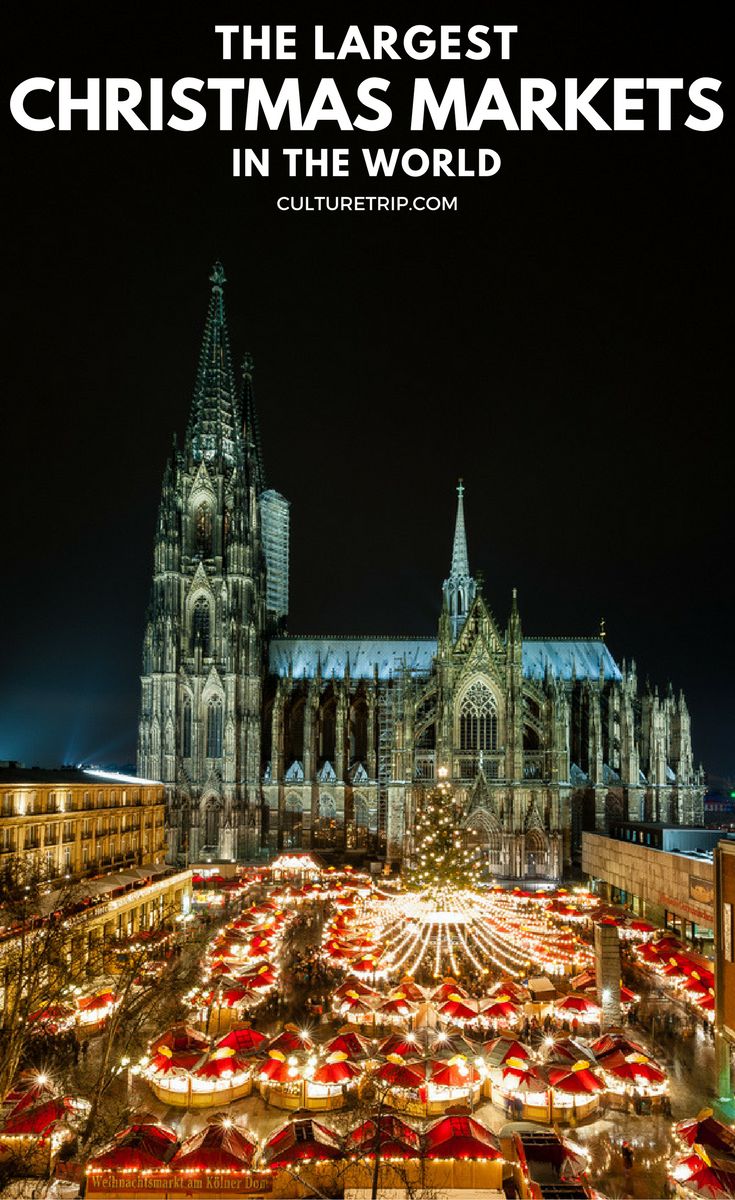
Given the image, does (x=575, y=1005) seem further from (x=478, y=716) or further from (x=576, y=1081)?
(x=478, y=716)

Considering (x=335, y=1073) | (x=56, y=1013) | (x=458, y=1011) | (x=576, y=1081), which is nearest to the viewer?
(x=576, y=1081)

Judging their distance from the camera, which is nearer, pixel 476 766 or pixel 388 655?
pixel 476 766

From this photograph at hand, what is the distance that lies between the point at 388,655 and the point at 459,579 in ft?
34.4

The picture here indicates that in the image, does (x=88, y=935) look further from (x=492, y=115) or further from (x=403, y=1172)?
(x=492, y=115)

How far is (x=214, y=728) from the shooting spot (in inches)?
3214

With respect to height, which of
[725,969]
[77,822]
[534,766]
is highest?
[534,766]

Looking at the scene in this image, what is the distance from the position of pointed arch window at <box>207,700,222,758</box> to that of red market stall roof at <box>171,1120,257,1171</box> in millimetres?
58469

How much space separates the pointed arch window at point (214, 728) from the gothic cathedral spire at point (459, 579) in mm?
25712

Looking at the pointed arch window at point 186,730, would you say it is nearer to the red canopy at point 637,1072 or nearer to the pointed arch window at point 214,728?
the pointed arch window at point 214,728

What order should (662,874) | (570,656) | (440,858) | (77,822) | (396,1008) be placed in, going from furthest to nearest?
(570,656) → (662,874) → (440,858) → (77,822) → (396,1008)

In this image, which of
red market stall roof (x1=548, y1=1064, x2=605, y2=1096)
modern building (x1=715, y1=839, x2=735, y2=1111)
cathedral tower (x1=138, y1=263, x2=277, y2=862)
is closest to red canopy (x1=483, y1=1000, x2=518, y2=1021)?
red market stall roof (x1=548, y1=1064, x2=605, y2=1096)

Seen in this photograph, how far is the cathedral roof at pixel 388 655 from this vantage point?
301 ft

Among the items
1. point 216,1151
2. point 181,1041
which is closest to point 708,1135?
point 216,1151

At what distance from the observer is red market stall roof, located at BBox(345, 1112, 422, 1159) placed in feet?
72.3
